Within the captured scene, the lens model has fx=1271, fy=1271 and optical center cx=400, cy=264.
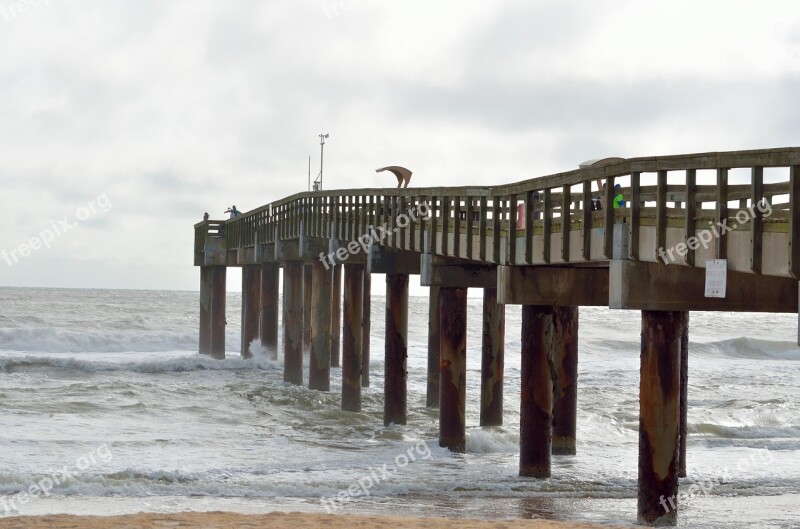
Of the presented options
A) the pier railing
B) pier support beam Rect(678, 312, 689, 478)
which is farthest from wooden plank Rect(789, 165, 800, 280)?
pier support beam Rect(678, 312, 689, 478)

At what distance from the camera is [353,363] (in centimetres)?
2808

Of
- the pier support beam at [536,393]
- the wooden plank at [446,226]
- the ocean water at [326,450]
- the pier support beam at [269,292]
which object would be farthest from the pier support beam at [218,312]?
the pier support beam at [536,393]

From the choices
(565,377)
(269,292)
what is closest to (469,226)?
(565,377)

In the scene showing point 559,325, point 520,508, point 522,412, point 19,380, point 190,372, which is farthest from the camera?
point 190,372

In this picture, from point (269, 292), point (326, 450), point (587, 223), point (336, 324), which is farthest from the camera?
point (336, 324)

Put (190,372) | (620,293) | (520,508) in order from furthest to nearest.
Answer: (190,372) < (520,508) < (620,293)

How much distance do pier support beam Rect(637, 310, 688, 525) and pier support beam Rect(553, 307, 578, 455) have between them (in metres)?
5.97

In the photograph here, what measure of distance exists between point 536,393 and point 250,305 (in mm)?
25530

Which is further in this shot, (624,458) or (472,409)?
(472,409)

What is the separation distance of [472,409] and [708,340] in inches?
1886

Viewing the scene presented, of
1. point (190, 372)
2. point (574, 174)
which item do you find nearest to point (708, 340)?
point (190, 372)

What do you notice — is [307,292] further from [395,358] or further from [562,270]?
[562,270]

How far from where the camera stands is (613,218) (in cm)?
1492

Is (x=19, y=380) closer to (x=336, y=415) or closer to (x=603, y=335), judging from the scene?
(x=336, y=415)
